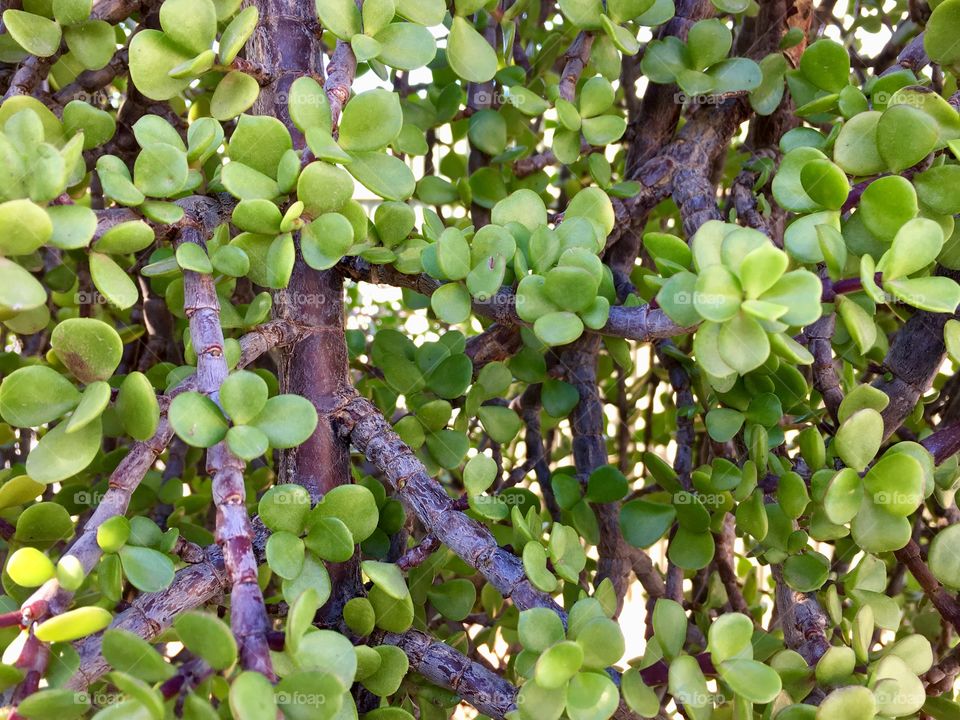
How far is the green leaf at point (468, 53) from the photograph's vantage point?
51 centimetres

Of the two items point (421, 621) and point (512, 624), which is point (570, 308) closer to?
point (421, 621)

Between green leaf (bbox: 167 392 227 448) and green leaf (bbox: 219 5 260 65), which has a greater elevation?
green leaf (bbox: 219 5 260 65)

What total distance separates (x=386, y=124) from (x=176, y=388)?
0.17 meters

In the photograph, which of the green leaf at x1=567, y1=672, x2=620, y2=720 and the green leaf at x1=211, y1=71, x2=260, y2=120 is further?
the green leaf at x1=211, y1=71, x2=260, y2=120

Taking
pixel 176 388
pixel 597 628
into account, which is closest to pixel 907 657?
pixel 597 628

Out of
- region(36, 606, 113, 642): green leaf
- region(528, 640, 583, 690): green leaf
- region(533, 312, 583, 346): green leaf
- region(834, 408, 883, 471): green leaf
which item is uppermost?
region(533, 312, 583, 346): green leaf

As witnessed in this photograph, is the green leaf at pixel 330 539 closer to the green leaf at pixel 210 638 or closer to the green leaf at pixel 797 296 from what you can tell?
the green leaf at pixel 210 638

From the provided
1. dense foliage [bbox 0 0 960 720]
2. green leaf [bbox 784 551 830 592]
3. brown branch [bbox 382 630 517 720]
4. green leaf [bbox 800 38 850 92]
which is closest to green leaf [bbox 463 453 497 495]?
dense foliage [bbox 0 0 960 720]

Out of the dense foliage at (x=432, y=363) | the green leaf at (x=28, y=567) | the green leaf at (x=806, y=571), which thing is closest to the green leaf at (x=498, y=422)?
the dense foliage at (x=432, y=363)

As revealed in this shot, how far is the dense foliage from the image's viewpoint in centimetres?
35

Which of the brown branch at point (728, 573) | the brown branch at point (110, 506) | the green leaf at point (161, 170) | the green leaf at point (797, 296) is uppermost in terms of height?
the green leaf at point (797, 296)

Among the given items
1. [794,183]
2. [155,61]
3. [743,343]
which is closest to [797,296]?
[743,343]

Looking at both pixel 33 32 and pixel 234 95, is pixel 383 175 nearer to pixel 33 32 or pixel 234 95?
pixel 234 95

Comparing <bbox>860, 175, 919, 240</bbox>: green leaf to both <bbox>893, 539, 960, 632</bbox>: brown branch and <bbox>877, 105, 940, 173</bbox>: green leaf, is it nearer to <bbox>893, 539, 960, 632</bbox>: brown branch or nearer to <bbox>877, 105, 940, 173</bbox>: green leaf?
<bbox>877, 105, 940, 173</bbox>: green leaf
